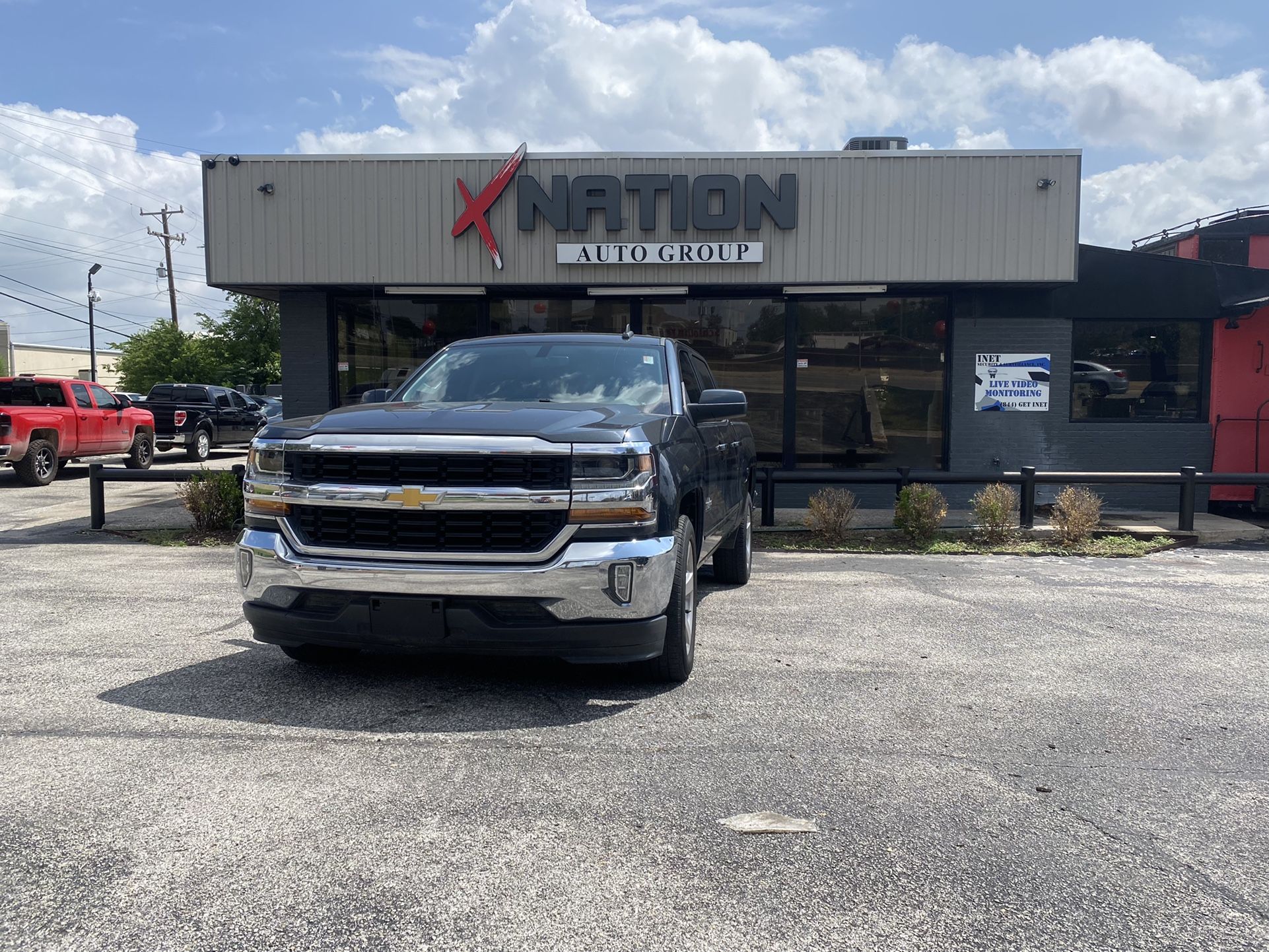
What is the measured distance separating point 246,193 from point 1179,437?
42.8 ft

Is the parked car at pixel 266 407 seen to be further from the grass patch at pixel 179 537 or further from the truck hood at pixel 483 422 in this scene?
the truck hood at pixel 483 422

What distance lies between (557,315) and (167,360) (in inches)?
1667

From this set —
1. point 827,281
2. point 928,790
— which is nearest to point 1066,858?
point 928,790

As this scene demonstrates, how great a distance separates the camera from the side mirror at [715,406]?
243 inches

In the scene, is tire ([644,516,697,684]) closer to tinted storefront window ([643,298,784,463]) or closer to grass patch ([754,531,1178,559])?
grass patch ([754,531,1178,559])

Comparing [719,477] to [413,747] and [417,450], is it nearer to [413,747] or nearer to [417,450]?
[417,450]

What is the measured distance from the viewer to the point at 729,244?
1285cm

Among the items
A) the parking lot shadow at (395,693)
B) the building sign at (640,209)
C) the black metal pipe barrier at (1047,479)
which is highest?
the building sign at (640,209)

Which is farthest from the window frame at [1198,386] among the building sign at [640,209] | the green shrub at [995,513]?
the building sign at [640,209]

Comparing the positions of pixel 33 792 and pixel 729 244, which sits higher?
pixel 729 244

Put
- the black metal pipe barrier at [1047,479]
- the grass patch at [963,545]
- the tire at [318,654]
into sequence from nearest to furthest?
the tire at [318,654] → the grass patch at [963,545] → the black metal pipe barrier at [1047,479]

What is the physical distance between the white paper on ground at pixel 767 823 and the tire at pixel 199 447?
23703mm

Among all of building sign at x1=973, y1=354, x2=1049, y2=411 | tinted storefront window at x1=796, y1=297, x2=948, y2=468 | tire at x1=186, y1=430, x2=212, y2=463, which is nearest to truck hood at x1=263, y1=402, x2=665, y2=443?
tinted storefront window at x1=796, y1=297, x2=948, y2=468

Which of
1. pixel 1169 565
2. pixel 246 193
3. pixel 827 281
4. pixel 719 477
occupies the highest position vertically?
pixel 246 193
